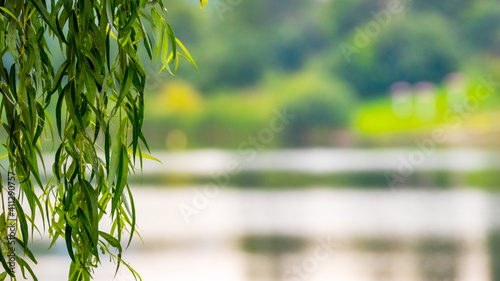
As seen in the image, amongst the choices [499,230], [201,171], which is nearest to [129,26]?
[499,230]

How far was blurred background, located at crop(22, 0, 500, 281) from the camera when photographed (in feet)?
16.7

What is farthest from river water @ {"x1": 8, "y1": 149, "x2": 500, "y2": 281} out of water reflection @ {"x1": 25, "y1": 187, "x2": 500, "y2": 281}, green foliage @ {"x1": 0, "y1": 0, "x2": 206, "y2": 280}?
green foliage @ {"x1": 0, "y1": 0, "x2": 206, "y2": 280}

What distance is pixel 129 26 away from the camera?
78 cm

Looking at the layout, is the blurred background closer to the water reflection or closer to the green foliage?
the water reflection

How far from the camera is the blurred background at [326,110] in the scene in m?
5.09

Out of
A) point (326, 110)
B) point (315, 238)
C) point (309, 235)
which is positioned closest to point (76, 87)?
point (315, 238)

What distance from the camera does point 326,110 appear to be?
814 cm

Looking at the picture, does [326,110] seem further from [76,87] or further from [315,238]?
[76,87]

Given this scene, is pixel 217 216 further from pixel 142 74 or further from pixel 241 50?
pixel 241 50

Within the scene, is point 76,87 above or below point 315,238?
below

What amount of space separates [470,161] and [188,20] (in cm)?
337

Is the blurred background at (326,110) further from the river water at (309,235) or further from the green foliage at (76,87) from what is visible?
the green foliage at (76,87)

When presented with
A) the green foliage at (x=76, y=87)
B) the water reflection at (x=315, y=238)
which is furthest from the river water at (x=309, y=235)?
the green foliage at (x=76, y=87)

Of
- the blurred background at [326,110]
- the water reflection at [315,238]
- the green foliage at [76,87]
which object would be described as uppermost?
the blurred background at [326,110]
